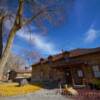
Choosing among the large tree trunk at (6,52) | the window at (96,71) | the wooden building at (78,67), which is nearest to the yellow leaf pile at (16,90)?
the wooden building at (78,67)

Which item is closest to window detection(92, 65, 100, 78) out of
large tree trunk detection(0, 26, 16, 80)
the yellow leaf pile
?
the yellow leaf pile

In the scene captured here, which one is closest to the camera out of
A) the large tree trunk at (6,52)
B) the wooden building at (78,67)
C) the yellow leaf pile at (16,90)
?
the large tree trunk at (6,52)

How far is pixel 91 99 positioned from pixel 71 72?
1435 cm

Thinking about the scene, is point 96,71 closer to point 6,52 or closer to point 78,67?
point 78,67

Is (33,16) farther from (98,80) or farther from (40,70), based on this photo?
(40,70)

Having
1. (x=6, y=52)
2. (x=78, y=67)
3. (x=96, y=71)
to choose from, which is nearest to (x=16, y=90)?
(x=78, y=67)

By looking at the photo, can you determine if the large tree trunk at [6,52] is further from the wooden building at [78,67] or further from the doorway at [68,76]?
the doorway at [68,76]

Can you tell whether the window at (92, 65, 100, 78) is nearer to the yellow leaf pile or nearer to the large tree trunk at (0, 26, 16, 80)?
the yellow leaf pile

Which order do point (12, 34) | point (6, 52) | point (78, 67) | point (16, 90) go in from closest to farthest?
point (6, 52), point (12, 34), point (16, 90), point (78, 67)

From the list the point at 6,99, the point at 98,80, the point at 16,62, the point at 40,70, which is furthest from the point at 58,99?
the point at 16,62

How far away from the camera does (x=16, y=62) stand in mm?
76750

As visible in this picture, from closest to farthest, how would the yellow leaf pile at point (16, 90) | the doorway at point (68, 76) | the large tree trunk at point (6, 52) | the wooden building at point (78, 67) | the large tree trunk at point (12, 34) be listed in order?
the large tree trunk at point (6, 52) → the large tree trunk at point (12, 34) → the yellow leaf pile at point (16, 90) → the wooden building at point (78, 67) → the doorway at point (68, 76)

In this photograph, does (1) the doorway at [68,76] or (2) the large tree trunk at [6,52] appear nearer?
(2) the large tree trunk at [6,52]

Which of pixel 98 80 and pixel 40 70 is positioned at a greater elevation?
pixel 40 70
